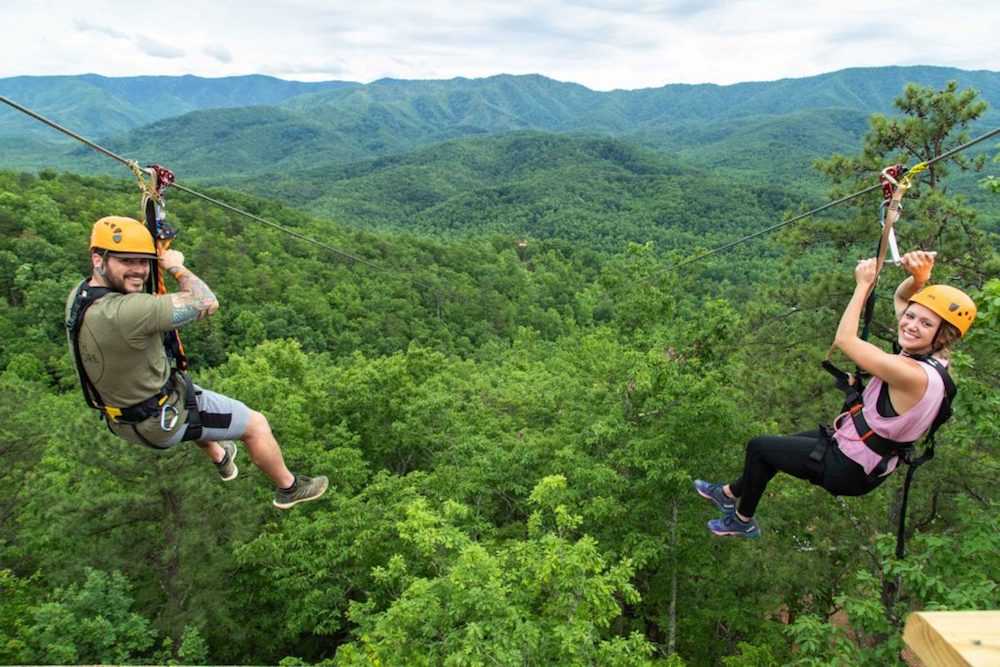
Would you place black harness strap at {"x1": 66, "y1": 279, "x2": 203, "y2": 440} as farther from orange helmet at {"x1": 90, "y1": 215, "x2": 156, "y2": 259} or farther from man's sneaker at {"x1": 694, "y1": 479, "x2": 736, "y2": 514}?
man's sneaker at {"x1": 694, "y1": 479, "x2": 736, "y2": 514}

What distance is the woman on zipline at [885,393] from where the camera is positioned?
9.35 feet

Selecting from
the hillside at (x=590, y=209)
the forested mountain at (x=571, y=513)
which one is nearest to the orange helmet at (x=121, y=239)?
the forested mountain at (x=571, y=513)

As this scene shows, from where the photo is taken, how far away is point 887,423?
3.09m

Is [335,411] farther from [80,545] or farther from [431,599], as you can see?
[431,599]

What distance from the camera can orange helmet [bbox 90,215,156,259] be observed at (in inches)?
117

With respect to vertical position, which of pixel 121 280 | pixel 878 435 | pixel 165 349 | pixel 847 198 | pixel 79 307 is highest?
pixel 847 198

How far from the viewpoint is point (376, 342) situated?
170 ft

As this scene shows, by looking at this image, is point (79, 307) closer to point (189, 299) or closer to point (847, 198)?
point (189, 299)

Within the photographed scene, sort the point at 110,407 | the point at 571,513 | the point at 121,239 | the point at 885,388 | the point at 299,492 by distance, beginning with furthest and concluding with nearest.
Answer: the point at 571,513
the point at 299,492
the point at 110,407
the point at 885,388
the point at 121,239

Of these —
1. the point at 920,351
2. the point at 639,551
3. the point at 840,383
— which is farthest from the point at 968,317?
the point at 639,551

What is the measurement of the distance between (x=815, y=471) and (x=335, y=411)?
1782 cm

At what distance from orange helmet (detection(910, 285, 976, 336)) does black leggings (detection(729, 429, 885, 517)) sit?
103 cm

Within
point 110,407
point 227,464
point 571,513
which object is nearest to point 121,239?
point 110,407

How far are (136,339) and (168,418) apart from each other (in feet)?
2.07
